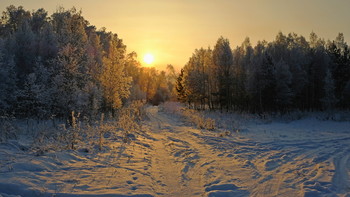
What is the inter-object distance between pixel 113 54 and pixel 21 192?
2286cm

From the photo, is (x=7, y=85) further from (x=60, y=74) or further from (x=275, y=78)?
(x=275, y=78)

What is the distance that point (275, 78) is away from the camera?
128 ft

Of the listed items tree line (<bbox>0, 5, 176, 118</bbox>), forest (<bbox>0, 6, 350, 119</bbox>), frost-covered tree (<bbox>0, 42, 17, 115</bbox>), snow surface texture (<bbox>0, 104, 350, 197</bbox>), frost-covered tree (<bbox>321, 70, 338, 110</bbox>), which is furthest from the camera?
frost-covered tree (<bbox>321, 70, 338, 110</bbox>)

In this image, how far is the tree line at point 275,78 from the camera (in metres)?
39.6

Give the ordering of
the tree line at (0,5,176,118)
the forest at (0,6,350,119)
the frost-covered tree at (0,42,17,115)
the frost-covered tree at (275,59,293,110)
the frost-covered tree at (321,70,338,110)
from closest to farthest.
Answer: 1. the tree line at (0,5,176,118)
2. the forest at (0,6,350,119)
3. the frost-covered tree at (0,42,17,115)
4. the frost-covered tree at (275,59,293,110)
5. the frost-covered tree at (321,70,338,110)

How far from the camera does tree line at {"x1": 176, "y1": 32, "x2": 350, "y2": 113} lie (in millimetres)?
39625

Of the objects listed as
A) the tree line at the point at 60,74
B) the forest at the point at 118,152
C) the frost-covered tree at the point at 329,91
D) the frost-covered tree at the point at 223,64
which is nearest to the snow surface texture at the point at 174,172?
the forest at the point at 118,152

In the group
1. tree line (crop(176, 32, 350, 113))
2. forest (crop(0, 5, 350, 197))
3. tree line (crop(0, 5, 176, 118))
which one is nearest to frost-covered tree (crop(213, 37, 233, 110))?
tree line (crop(176, 32, 350, 113))

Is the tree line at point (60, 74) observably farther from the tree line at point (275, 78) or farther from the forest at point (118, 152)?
the tree line at point (275, 78)

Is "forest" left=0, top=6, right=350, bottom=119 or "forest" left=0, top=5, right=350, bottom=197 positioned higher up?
"forest" left=0, top=6, right=350, bottom=119

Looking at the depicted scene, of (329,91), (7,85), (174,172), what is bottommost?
(174,172)

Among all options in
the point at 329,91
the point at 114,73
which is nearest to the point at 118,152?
the point at 114,73

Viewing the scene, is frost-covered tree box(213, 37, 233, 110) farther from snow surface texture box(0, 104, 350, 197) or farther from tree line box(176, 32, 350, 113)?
snow surface texture box(0, 104, 350, 197)

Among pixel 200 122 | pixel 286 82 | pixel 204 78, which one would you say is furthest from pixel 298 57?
pixel 200 122
